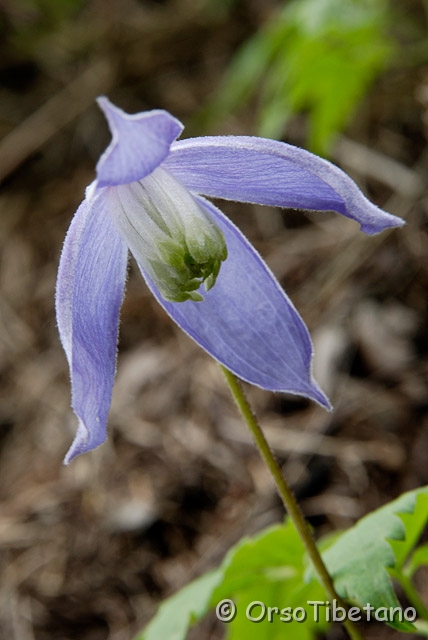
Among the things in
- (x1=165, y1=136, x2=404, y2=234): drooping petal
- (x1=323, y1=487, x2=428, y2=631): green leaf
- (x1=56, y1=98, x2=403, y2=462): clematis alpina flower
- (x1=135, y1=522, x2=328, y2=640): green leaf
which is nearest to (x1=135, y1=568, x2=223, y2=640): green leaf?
(x1=135, y1=522, x2=328, y2=640): green leaf

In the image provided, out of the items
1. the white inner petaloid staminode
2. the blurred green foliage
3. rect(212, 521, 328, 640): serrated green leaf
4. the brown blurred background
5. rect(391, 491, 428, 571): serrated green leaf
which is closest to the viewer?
the white inner petaloid staminode

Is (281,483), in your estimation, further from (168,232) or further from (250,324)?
(168,232)

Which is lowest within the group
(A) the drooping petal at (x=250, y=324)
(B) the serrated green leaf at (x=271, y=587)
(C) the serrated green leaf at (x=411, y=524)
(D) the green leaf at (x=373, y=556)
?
(B) the serrated green leaf at (x=271, y=587)

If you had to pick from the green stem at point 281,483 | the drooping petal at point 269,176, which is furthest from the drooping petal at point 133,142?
the green stem at point 281,483

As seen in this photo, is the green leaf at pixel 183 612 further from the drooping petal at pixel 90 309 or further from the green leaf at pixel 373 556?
the drooping petal at pixel 90 309

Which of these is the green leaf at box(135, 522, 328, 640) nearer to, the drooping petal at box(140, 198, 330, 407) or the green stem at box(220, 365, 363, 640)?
the green stem at box(220, 365, 363, 640)

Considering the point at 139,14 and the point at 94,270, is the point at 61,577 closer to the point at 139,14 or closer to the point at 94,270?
the point at 94,270

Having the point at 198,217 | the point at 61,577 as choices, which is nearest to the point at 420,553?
the point at 198,217

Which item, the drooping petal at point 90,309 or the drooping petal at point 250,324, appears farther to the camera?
the drooping petal at point 250,324
